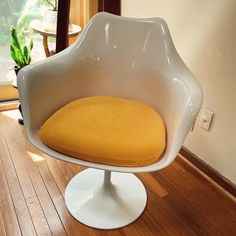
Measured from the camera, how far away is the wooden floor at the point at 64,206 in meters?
1.11

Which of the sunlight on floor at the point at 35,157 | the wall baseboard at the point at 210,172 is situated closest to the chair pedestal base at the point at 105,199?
the sunlight on floor at the point at 35,157

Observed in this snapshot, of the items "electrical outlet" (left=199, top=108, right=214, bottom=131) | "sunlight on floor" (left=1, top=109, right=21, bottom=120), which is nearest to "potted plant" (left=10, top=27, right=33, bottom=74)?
"sunlight on floor" (left=1, top=109, right=21, bottom=120)

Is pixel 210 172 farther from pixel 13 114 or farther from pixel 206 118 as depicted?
pixel 13 114

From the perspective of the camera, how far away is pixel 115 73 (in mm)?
1175

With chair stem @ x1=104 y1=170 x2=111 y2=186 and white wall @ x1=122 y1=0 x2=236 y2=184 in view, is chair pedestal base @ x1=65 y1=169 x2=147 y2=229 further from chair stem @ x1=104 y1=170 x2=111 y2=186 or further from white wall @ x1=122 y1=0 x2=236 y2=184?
white wall @ x1=122 y1=0 x2=236 y2=184

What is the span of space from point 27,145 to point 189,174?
98cm

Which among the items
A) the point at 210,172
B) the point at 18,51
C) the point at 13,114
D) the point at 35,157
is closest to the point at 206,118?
the point at 210,172

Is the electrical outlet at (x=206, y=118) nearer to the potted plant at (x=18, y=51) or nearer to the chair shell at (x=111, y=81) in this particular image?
the chair shell at (x=111, y=81)

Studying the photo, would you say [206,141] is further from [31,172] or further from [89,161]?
[31,172]

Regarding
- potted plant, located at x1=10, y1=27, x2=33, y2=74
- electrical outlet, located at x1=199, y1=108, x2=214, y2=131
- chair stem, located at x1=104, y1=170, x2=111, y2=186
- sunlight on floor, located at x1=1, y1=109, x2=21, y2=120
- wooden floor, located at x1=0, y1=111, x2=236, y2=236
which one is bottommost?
sunlight on floor, located at x1=1, y1=109, x2=21, y2=120

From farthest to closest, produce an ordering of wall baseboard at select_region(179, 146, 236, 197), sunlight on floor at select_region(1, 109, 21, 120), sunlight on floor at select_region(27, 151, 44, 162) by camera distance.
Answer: sunlight on floor at select_region(1, 109, 21, 120)
sunlight on floor at select_region(27, 151, 44, 162)
wall baseboard at select_region(179, 146, 236, 197)

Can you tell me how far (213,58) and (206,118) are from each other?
317mm

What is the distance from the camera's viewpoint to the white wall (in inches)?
47.0

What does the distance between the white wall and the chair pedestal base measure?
1.47 feet
